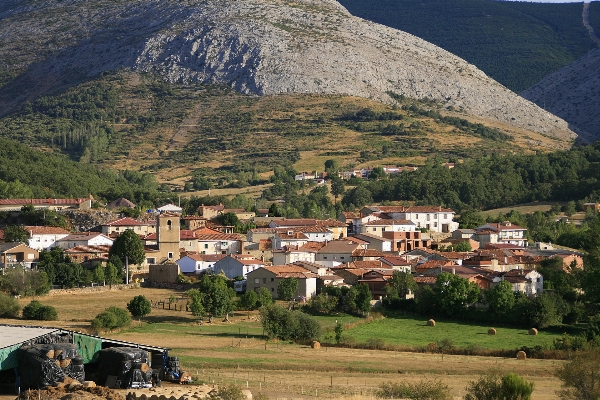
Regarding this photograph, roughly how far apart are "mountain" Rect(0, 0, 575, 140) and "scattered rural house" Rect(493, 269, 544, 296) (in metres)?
99.2

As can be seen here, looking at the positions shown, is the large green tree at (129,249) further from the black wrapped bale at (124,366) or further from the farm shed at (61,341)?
the black wrapped bale at (124,366)

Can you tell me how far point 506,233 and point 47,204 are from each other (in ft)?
116

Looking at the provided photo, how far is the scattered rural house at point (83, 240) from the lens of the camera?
80.4 metres

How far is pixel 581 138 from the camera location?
18750 cm

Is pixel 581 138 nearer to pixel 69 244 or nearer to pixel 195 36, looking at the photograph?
pixel 195 36

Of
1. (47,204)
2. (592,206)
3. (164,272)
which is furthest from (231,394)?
(592,206)

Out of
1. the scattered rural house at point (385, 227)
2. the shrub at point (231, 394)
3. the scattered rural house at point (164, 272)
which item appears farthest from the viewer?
the scattered rural house at point (385, 227)

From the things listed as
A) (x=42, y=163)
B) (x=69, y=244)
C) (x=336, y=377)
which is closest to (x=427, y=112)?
(x=42, y=163)

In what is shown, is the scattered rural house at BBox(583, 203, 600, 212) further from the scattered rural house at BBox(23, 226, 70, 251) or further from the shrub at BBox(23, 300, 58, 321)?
the shrub at BBox(23, 300, 58, 321)

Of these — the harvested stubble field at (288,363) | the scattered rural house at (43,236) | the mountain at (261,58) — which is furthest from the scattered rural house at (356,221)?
the mountain at (261,58)

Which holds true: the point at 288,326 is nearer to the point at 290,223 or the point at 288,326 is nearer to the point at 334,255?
the point at 334,255

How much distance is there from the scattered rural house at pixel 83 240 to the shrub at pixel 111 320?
24.9 metres

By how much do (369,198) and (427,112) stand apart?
177 ft

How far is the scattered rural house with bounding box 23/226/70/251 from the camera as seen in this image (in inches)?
3152
